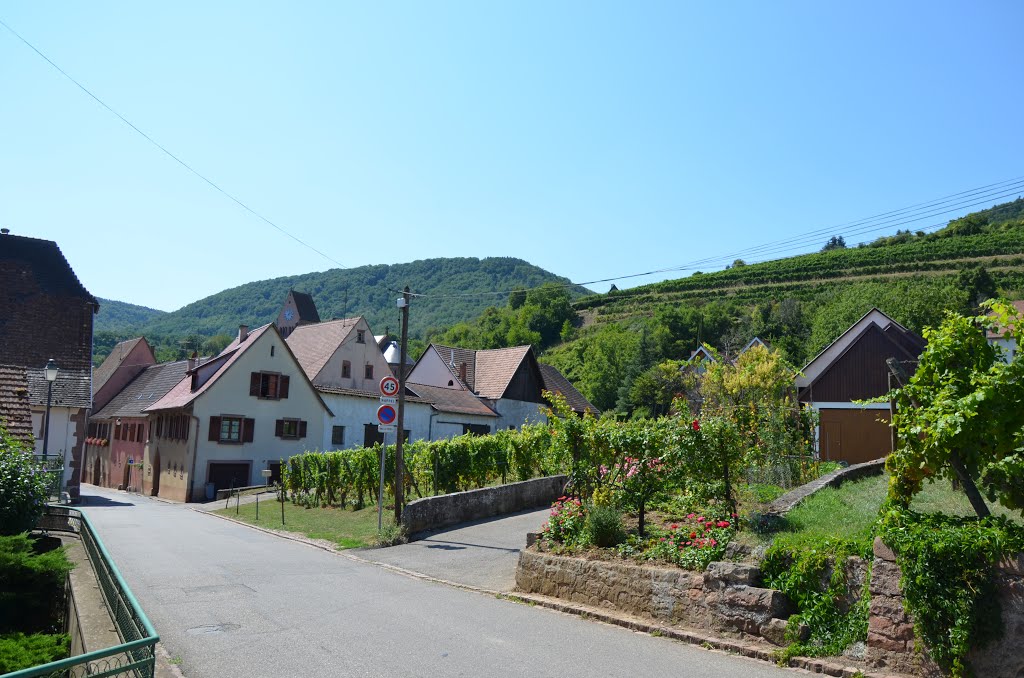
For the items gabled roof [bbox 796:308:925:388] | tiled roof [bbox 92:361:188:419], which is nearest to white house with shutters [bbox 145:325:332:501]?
tiled roof [bbox 92:361:188:419]

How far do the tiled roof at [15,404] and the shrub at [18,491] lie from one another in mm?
4872

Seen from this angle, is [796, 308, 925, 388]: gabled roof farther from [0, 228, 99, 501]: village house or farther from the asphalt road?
[0, 228, 99, 501]: village house

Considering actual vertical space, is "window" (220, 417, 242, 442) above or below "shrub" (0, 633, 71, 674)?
above

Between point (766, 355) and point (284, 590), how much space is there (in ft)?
48.2

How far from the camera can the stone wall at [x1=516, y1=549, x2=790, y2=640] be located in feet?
27.9

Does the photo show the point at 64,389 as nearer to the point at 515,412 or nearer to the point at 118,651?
the point at 515,412

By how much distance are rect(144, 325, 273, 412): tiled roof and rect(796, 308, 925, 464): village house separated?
25.6m

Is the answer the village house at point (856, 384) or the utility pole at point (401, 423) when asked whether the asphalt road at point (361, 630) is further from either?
the village house at point (856, 384)

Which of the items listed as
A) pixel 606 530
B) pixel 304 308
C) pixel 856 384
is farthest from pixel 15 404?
pixel 304 308

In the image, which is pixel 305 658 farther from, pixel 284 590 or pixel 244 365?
pixel 244 365

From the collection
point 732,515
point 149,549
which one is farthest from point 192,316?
point 732,515

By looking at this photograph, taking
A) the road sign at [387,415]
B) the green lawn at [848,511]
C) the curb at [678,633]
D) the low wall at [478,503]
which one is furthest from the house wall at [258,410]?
the green lawn at [848,511]

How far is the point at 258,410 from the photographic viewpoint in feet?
121

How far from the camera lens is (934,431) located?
286 inches
